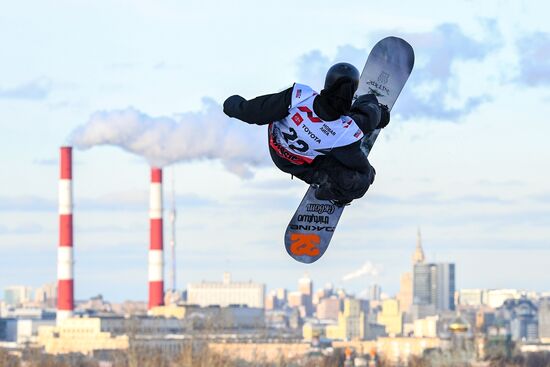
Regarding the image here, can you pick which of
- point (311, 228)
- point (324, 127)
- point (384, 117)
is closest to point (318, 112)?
point (324, 127)

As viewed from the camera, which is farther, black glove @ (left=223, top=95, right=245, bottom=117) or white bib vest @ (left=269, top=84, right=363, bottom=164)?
black glove @ (left=223, top=95, right=245, bottom=117)

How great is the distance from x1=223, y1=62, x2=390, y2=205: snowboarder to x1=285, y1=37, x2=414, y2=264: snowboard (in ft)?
1.95

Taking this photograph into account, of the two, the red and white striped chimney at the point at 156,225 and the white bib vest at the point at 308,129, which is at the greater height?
the red and white striped chimney at the point at 156,225

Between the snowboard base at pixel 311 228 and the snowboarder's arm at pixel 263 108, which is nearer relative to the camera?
the snowboarder's arm at pixel 263 108

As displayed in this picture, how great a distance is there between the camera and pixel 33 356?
93.6m

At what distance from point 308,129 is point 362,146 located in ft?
4.77

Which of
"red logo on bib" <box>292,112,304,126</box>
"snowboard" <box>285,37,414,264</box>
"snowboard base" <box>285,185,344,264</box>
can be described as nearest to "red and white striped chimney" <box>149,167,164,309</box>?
"snowboard" <box>285,37,414,264</box>

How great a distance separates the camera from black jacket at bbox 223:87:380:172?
11.8 m

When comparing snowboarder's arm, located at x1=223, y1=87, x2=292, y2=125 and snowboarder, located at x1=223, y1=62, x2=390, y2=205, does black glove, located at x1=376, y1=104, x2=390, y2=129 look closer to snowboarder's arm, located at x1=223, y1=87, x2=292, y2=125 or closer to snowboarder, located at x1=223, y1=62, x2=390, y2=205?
snowboarder, located at x1=223, y1=62, x2=390, y2=205

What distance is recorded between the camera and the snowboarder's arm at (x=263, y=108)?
1184cm

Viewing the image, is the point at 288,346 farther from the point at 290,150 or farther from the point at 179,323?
the point at 290,150

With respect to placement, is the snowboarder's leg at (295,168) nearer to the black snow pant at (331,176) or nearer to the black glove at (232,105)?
the black snow pant at (331,176)

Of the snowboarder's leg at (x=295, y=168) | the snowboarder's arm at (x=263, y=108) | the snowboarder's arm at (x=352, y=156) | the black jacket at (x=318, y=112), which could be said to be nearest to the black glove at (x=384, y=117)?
the black jacket at (x=318, y=112)

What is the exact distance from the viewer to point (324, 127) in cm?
1181
